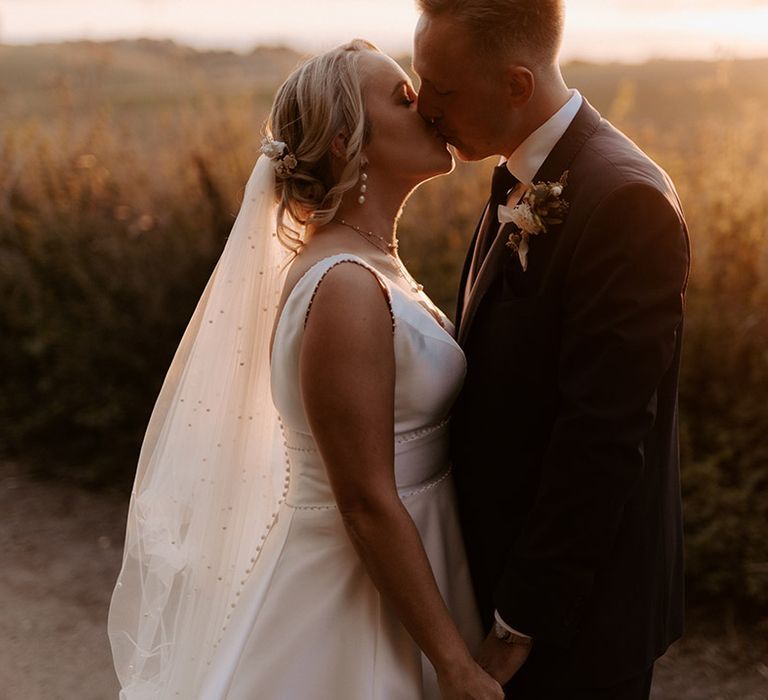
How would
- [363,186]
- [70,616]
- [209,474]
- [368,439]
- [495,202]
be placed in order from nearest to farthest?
[368,439], [363,186], [495,202], [209,474], [70,616]

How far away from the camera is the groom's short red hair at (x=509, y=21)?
6.90ft

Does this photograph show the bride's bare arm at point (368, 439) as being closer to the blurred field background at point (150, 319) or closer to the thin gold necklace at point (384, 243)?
the thin gold necklace at point (384, 243)

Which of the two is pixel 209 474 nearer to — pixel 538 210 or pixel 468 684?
pixel 468 684

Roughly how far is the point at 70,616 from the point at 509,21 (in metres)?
3.82

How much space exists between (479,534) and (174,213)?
474 centimetres

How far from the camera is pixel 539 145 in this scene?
2.24m

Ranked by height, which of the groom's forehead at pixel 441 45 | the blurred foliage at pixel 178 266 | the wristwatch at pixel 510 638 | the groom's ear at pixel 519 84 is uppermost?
the groom's forehead at pixel 441 45

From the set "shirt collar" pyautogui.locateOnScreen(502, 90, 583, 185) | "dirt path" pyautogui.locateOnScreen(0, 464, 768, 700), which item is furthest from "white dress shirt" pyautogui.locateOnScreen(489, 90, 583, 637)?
"dirt path" pyautogui.locateOnScreen(0, 464, 768, 700)

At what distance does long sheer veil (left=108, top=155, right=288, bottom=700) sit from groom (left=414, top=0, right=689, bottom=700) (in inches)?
23.3

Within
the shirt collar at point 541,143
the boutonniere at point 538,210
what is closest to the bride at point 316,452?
the shirt collar at point 541,143

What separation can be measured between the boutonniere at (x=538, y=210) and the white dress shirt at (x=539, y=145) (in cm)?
12

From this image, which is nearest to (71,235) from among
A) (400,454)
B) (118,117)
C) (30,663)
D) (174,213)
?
(174,213)

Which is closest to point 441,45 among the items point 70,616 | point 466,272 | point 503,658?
point 466,272

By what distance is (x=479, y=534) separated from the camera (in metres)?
2.34
